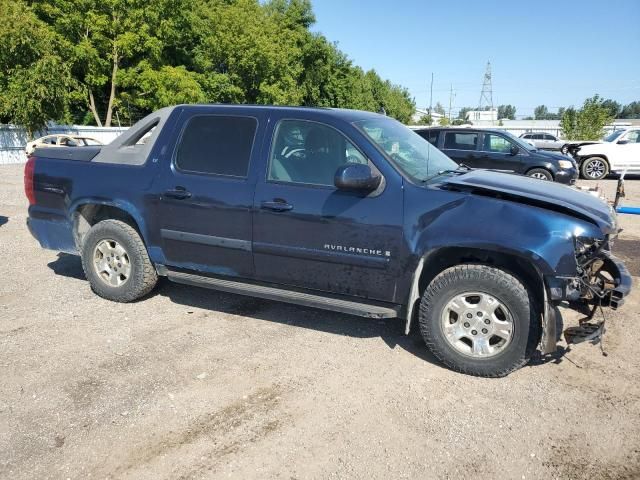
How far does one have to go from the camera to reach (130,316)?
4.69 meters

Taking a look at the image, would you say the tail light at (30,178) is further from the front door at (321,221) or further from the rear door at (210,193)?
the front door at (321,221)

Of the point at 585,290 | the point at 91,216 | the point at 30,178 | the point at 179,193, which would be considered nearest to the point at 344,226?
the point at 179,193

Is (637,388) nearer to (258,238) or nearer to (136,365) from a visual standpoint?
(258,238)

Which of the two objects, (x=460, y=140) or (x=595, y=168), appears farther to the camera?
(x=595, y=168)

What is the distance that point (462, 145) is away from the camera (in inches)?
481

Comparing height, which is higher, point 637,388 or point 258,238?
point 258,238

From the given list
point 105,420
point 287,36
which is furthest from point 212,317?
point 287,36

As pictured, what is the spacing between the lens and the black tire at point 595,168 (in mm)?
16594

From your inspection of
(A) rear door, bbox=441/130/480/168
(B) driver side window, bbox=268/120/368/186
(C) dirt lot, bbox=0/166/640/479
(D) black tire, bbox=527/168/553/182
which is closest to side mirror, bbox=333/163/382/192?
(B) driver side window, bbox=268/120/368/186

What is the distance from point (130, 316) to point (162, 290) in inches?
28.5

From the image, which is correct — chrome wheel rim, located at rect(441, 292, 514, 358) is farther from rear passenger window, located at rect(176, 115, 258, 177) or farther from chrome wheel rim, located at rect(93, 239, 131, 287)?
chrome wheel rim, located at rect(93, 239, 131, 287)

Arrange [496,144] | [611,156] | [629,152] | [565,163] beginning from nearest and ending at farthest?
[496,144] → [565,163] → [629,152] → [611,156]

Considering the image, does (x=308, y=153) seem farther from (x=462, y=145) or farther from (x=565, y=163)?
(x=565, y=163)

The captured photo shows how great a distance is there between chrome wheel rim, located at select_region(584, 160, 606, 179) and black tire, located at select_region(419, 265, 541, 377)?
15.4 m
